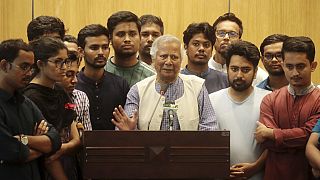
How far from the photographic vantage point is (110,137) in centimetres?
296

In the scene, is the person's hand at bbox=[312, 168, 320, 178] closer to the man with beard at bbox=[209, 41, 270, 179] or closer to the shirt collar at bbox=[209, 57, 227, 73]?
the man with beard at bbox=[209, 41, 270, 179]

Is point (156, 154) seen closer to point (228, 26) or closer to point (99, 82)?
point (99, 82)

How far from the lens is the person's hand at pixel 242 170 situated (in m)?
3.70

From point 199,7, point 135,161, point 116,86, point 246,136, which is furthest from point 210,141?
point 199,7

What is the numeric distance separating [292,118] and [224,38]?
1387 mm

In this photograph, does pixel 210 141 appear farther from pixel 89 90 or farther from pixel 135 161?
pixel 89 90

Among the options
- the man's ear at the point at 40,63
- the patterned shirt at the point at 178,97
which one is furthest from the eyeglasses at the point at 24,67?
the patterned shirt at the point at 178,97

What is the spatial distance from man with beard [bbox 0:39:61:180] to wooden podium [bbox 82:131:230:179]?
0.34 metres

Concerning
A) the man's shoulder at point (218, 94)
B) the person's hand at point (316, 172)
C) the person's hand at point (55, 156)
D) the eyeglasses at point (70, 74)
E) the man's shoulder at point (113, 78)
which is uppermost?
the eyeglasses at point (70, 74)

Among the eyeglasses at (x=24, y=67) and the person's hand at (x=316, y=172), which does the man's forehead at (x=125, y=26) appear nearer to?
the eyeglasses at (x=24, y=67)

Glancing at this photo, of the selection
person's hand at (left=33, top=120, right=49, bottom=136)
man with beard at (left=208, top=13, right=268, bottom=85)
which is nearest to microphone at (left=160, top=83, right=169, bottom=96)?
person's hand at (left=33, top=120, right=49, bottom=136)

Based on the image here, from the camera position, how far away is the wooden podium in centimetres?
292

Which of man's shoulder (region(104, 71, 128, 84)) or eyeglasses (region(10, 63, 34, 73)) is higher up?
eyeglasses (region(10, 63, 34, 73))

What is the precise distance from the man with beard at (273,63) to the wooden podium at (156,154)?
1348mm
